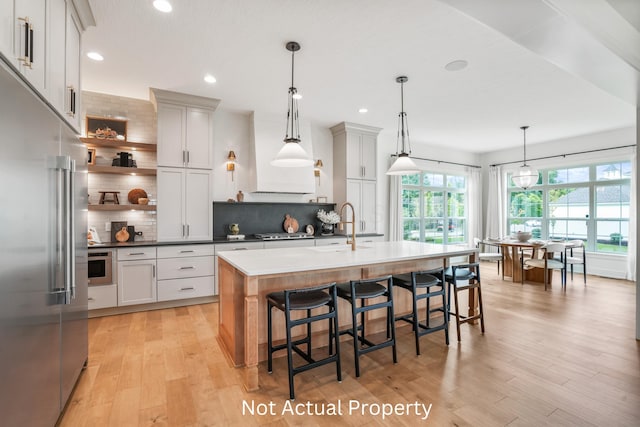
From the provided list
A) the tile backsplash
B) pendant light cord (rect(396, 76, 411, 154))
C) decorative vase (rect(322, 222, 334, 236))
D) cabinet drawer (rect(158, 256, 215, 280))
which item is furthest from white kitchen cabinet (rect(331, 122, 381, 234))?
the tile backsplash

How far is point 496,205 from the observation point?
771cm

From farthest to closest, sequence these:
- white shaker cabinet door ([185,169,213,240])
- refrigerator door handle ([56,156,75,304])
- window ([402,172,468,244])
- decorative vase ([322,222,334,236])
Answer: window ([402,172,468,244])
decorative vase ([322,222,334,236])
white shaker cabinet door ([185,169,213,240])
refrigerator door handle ([56,156,75,304])

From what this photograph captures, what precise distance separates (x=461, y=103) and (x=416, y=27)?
7.29ft

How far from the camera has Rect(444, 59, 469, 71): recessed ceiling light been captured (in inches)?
128

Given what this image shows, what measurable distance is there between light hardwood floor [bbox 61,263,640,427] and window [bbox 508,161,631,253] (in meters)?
3.49

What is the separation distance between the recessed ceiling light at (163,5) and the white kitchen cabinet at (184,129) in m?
1.78

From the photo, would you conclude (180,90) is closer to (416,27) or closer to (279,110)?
(279,110)

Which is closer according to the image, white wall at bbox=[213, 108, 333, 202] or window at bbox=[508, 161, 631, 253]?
white wall at bbox=[213, 108, 333, 202]

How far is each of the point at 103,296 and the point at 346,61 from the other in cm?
386

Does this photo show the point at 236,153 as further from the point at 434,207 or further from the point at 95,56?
the point at 434,207

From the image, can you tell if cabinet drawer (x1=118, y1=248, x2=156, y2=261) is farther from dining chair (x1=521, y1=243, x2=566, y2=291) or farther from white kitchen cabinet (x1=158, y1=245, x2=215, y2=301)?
dining chair (x1=521, y1=243, x2=566, y2=291)

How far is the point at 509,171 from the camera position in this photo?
7.58 meters

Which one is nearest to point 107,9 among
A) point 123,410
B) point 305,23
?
point 305,23

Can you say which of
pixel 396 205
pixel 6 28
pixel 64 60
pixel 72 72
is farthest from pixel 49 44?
pixel 396 205
